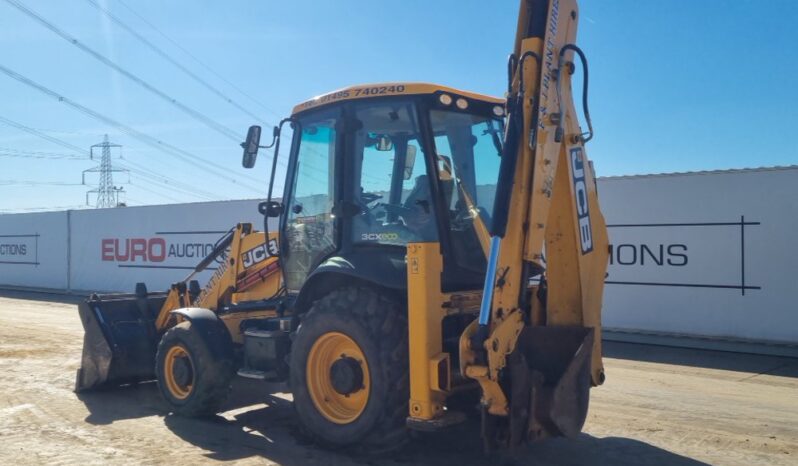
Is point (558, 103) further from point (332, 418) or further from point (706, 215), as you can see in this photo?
point (706, 215)

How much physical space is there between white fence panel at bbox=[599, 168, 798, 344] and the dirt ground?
6.12 ft

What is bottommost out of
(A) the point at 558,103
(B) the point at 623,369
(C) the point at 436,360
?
(B) the point at 623,369

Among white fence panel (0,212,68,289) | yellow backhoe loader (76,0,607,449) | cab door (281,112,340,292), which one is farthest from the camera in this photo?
white fence panel (0,212,68,289)

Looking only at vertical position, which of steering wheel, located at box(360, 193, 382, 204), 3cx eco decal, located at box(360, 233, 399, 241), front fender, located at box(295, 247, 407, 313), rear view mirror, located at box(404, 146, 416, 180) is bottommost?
front fender, located at box(295, 247, 407, 313)

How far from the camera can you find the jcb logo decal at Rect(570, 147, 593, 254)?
5.21 meters

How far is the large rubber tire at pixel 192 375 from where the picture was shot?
665 cm

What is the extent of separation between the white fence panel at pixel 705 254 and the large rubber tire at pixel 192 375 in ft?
24.4

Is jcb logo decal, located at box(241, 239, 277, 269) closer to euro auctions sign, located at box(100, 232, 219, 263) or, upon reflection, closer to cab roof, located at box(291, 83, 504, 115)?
cab roof, located at box(291, 83, 504, 115)

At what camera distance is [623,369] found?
992 centimetres

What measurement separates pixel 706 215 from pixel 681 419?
5974 mm

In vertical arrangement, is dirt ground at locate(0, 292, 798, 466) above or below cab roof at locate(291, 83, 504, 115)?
below

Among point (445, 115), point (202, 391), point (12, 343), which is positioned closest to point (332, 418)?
point (202, 391)

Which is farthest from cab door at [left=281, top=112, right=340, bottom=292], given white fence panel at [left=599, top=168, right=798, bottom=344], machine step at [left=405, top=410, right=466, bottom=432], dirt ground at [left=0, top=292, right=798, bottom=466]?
white fence panel at [left=599, top=168, right=798, bottom=344]

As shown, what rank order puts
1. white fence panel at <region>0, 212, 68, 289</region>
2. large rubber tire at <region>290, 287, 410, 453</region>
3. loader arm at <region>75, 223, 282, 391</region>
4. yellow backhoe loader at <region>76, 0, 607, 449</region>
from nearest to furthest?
yellow backhoe loader at <region>76, 0, 607, 449</region> < large rubber tire at <region>290, 287, 410, 453</region> < loader arm at <region>75, 223, 282, 391</region> < white fence panel at <region>0, 212, 68, 289</region>
